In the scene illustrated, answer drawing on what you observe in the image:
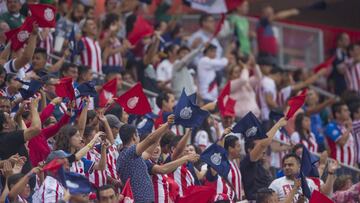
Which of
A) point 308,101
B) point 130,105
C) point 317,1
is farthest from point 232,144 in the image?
point 317,1

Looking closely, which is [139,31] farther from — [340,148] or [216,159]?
[216,159]

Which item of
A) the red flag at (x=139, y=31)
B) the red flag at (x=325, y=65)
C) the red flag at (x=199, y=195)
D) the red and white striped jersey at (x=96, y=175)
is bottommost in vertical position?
the red flag at (x=199, y=195)

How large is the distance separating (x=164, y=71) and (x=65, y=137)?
6878mm

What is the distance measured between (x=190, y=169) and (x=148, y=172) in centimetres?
135

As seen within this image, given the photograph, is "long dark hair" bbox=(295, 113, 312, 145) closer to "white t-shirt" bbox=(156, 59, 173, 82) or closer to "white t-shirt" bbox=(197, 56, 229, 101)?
"white t-shirt" bbox=(197, 56, 229, 101)

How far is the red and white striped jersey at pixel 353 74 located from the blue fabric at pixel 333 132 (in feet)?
14.7

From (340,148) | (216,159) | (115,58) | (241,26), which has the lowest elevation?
(340,148)

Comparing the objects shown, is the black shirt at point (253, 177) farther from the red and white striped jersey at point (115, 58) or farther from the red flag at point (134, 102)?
the red and white striped jersey at point (115, 58)

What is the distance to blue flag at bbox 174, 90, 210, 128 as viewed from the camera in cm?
1623

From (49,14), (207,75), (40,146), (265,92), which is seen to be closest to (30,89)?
(40,146)

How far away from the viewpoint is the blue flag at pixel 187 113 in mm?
16234

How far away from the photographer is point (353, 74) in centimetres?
2577

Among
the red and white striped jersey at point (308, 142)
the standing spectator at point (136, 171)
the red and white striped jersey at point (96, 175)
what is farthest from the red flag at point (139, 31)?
the standing spectator at point (136, 171)

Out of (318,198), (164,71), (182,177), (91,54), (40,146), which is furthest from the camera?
(164,71)
